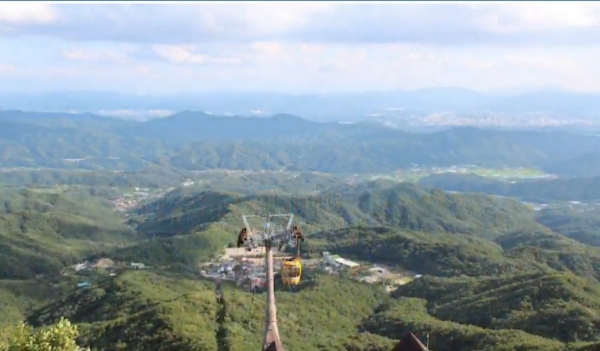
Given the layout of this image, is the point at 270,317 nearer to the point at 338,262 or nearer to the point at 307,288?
the point at 307,288

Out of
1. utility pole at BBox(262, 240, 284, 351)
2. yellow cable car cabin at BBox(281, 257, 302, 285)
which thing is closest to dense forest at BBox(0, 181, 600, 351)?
yellow cable car cabin at BBox(281, 257, 302, 285)

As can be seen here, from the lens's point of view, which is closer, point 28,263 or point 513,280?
point 513,280

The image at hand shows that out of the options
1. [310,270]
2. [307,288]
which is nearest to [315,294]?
[307,288]

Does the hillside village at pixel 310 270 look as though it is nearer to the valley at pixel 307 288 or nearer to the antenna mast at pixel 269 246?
the valley at pixel 307 288

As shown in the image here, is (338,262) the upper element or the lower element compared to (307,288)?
lower

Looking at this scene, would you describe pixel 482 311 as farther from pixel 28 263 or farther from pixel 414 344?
pixel 28 263

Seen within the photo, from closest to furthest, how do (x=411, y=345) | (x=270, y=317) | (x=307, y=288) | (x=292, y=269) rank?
(x=270, y=317), (x=292, y=269), (x=411, y=345), (x=307, y=288)

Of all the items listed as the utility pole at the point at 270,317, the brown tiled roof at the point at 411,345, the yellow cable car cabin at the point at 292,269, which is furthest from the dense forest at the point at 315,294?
the brown tiled roof at the point at 411,345

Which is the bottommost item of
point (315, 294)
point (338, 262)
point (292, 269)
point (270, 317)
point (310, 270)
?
point (338, 262)

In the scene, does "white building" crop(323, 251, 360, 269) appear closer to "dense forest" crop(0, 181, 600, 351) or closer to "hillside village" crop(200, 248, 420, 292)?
"hillside village" crop(200, 248, 420, 292)

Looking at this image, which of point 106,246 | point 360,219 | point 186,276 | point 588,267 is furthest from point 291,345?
point 360,219

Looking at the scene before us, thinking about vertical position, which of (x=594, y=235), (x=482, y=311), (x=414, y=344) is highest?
(x=414, y=344)
